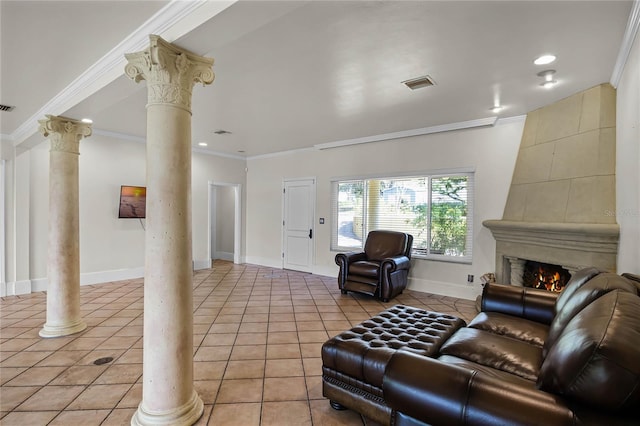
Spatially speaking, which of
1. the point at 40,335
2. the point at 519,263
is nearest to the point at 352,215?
the point at 519,263

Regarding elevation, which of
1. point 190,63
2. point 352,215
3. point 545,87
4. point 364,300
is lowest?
point 364,300

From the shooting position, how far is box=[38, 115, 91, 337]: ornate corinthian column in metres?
3.22

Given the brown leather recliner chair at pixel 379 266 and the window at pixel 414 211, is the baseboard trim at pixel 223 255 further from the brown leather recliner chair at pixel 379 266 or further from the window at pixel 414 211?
the brown leather recliner chair at pixel 379 266

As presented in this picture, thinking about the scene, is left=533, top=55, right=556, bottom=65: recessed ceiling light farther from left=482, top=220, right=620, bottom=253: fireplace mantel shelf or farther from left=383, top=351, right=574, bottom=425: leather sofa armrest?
left=383, top=351, right=574, bottom=425: leather sofa armrest

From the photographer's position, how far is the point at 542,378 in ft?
4.02

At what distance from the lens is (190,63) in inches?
76.0

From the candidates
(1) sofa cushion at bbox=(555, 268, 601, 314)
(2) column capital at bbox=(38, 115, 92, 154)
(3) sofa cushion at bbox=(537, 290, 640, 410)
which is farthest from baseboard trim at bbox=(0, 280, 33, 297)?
(1) sofa cushion at bbox=(555, 268, 601, 314)

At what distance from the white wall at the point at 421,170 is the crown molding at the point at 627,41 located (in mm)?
1416

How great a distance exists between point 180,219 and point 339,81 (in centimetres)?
216

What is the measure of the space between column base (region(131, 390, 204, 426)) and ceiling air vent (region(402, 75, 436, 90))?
10.8 ft

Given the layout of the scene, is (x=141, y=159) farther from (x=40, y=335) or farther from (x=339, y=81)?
(x=339, y=81)

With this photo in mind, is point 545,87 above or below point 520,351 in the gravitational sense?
above

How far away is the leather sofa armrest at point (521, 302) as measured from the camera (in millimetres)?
2371

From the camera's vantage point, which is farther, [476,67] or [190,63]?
[476,67]
